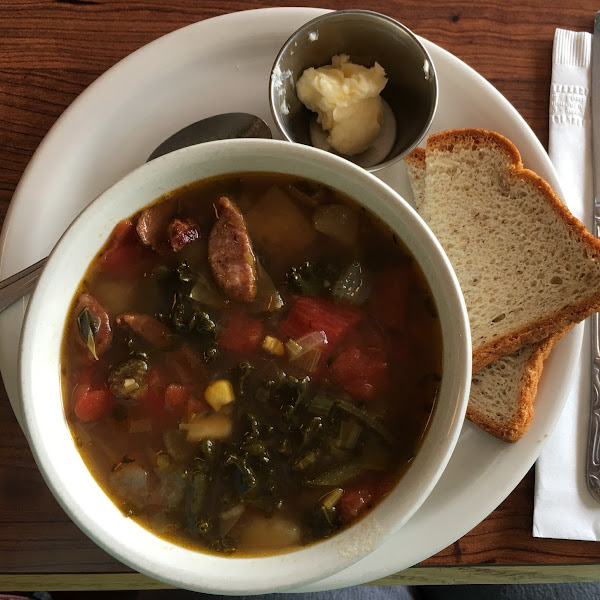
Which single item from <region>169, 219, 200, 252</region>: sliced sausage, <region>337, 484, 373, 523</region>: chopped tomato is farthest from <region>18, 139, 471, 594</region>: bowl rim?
<region>169, 219, 200, 252</region>: sliced sausage

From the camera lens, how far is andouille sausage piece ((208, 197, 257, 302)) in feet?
7.29

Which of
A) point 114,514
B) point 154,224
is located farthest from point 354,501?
point 154,224

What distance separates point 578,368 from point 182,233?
1.73m

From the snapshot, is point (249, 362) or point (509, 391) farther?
point (509, 391)

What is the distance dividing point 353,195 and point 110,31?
4.83ft

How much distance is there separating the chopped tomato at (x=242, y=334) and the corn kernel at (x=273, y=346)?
1.0 inches

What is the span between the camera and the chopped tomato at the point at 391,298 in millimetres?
2277

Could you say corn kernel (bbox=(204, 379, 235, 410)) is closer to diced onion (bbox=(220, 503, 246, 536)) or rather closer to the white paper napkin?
diced onion (bbox=(220, 503, 246, 536))

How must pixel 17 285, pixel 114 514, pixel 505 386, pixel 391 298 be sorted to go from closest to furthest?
pixel 114 514
pixel 391 298
pixel 17 285
pixel 505 386

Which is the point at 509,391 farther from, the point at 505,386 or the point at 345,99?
the point at 345,99

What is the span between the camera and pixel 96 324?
88.7 inches

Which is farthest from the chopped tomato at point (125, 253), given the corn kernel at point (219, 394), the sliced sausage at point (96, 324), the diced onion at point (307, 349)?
the diced onion at point (307, 349)

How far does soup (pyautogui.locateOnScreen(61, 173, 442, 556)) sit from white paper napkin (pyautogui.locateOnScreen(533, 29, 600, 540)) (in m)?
0.78

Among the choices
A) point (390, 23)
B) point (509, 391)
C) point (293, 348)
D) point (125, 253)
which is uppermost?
point (390, 23)
